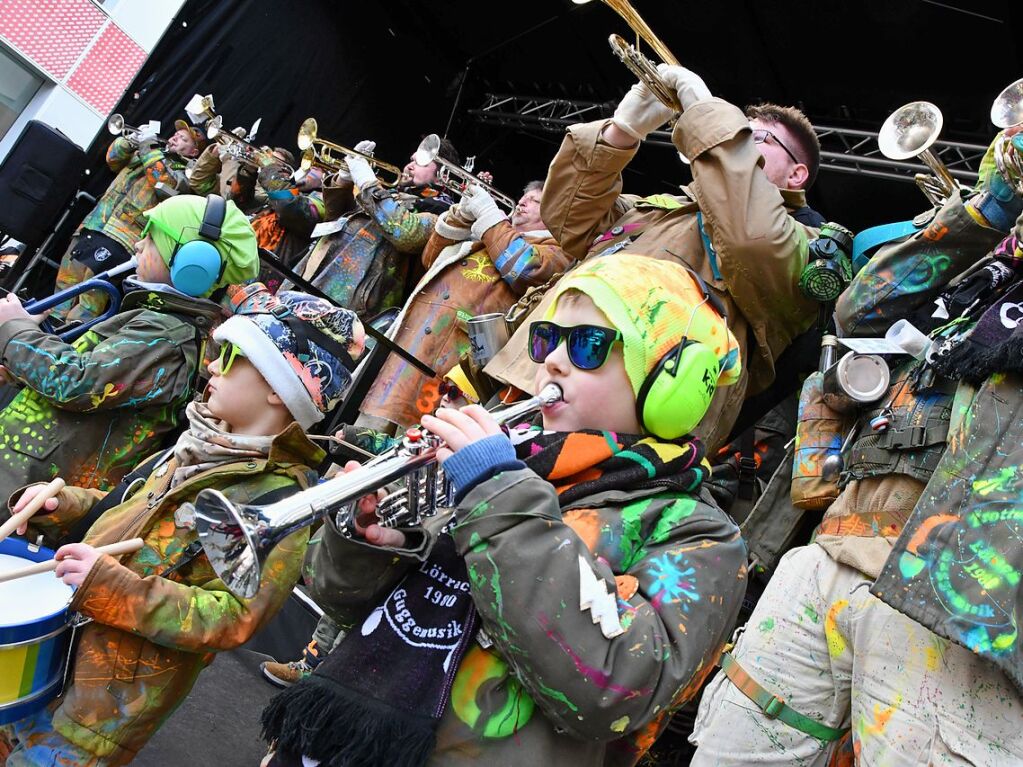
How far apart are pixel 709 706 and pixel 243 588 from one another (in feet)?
5.01

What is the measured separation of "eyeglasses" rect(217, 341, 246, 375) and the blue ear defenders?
1.00 metres

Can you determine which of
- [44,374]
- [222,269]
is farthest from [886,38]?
[44,374]

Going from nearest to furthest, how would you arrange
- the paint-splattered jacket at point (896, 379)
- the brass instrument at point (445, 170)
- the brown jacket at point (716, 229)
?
the paint-splattered jacket at point (896, 379) → the brown jacket at point (716, 229) → the brass instrument at point (445, 170)

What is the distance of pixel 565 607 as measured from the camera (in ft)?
4.90

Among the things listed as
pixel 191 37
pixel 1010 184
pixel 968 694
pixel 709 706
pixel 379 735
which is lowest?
pixel 379 735

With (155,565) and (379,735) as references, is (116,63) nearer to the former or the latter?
(155,565)

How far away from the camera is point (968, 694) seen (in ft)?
6.55

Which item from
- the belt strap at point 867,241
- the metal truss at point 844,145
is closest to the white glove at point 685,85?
the belt strap at point 867,241

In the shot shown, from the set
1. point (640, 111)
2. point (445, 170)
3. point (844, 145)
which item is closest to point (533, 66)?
point (445, 170)

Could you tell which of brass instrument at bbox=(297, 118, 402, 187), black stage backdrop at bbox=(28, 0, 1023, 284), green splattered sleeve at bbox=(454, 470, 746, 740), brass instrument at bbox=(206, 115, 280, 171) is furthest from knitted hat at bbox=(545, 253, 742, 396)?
brass instrument at bbox=(206, 115, 280, 171)

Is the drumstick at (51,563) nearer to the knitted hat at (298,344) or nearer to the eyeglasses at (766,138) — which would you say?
the knitted hat at (298,344)

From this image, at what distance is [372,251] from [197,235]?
247 centimetres

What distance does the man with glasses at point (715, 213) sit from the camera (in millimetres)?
3004

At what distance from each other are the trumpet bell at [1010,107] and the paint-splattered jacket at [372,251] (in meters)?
3.46
